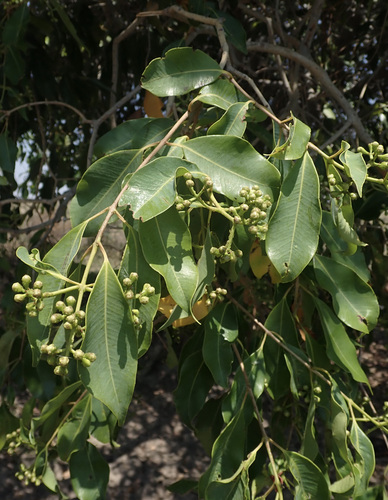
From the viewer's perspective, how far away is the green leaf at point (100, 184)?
1.03 meters

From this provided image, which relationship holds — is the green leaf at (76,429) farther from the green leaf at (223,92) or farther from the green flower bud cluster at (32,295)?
the green leaf at (223,92)

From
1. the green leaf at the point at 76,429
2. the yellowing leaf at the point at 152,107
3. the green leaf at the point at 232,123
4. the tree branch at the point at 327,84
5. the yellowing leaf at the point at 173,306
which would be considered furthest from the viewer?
the tree branch at the point at 327,84

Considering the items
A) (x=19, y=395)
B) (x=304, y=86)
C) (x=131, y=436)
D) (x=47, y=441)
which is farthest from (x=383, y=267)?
(x=19, y=395)

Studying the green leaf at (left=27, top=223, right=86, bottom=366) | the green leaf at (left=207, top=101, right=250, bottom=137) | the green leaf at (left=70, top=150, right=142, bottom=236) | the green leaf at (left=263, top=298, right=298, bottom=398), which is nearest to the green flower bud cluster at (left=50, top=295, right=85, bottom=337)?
the green leaf at (left=27, top=223, right=86, bottom=366)

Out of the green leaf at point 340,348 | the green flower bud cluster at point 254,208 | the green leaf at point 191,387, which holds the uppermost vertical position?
the green flower bud cluster at point 254,208

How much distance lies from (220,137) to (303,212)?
0.59ft

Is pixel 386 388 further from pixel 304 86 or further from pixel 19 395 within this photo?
pixel 19 395

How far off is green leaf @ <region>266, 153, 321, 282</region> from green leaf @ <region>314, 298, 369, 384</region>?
1.18 feet

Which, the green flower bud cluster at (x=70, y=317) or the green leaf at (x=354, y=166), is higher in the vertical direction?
the green leaf at (x=354, y=166)

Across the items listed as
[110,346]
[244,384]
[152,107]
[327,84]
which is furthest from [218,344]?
[327,84]

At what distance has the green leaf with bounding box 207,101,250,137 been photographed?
40.2 inches

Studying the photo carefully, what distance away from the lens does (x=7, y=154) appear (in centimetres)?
180

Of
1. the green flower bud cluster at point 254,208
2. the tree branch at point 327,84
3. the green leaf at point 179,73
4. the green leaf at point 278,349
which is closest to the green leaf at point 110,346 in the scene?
the green flower bud cluster at point 254,208

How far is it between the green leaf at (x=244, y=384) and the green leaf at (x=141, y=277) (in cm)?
43
